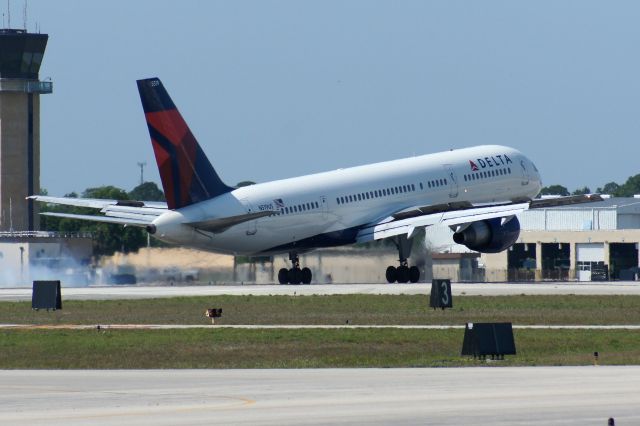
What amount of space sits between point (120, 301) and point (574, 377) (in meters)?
35.6

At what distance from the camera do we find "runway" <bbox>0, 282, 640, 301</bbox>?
6856cm

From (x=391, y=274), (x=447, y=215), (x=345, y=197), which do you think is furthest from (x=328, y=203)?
(x=447, y=215)

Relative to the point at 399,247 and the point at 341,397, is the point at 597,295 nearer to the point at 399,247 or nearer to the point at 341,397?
the point at 399,247

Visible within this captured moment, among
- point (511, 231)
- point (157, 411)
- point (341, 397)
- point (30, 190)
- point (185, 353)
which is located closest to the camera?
point (157, 411)

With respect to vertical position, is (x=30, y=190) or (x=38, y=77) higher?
(x=38, y=77)

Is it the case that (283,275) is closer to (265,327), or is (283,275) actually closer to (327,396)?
(265,327)

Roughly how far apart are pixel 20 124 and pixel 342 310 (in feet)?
245

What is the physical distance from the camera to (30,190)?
126 meters

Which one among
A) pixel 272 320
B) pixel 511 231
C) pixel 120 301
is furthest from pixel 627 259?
pixel 272 320

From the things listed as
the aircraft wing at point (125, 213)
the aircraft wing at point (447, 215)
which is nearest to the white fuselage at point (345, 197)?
the aircraft wing at point (447, 215)

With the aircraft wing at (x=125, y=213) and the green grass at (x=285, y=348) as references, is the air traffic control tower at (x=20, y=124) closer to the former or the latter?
the aircraft wing at (x=125, y=213)

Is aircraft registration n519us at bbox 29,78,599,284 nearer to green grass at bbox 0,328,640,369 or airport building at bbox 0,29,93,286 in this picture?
green grass at bbox 0,328,640,369

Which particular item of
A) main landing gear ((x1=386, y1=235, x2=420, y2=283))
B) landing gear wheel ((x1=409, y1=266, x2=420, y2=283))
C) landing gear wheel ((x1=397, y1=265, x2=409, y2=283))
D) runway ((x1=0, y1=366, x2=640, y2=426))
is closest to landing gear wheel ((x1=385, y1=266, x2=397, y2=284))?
main landing gear ((x1=386, y1=235, x2=420, y2=283))

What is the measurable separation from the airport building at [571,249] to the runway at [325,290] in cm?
2555
